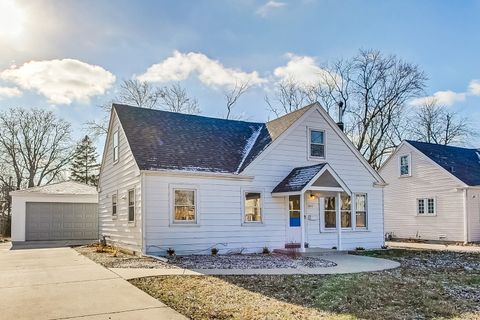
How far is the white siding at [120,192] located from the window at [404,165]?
54.8 feet

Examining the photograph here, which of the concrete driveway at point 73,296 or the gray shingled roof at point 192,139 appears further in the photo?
the gray shingled roof at point 192,139

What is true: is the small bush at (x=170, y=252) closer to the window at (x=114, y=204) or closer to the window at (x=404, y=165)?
the window at (x=114, y=204)

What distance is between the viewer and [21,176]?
127ft

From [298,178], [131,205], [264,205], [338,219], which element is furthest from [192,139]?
[338,219]

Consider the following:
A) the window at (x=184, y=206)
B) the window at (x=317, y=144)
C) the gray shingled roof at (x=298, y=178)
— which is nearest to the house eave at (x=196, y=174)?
the window at (x=184, y=206)

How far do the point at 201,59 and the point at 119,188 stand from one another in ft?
36.0

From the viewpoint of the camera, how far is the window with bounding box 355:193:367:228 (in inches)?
692

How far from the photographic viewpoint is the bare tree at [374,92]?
33.9 m

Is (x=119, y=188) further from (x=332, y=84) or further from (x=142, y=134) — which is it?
(x=332, y=84)

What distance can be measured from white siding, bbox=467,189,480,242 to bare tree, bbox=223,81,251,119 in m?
18.8

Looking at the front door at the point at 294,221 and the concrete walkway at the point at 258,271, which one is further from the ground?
the front door at the point at 294,221

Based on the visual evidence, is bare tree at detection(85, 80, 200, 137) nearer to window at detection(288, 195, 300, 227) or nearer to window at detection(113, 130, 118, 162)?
window at detection(113, 130, 118, 162)

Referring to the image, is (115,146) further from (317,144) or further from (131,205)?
(317,144)

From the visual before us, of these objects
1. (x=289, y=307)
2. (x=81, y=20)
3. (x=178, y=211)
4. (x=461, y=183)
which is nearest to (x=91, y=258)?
(x=178, y=211)
